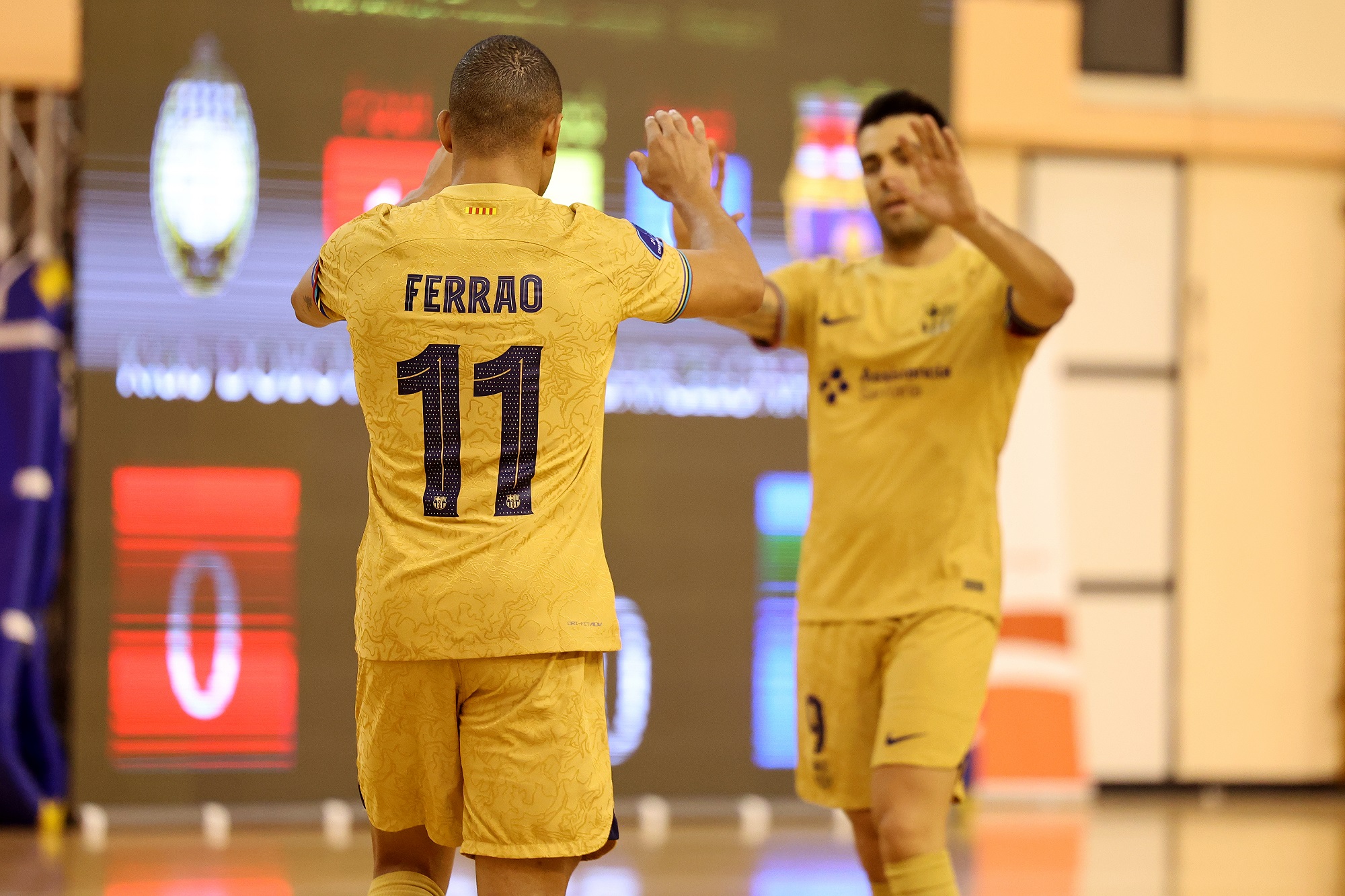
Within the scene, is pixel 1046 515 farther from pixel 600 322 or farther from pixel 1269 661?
pixel 600 322

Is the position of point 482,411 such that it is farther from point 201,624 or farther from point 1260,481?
point 1260,481

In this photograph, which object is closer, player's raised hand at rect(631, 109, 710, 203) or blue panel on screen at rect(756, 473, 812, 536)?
player's raised hand at rect(631, 109, 710, 203)

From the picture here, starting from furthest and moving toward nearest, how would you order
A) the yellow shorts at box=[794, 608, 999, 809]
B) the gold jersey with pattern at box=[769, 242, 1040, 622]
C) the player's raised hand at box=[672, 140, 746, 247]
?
1. the gold jersey with pattern at box=[769, 242, 1040, 622]
2. the yellow shorts at box=[794, 608, 999, 809]
3. the player's raised hand at box=[672, 140, 746, 247]

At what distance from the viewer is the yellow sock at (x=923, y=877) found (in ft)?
8.37

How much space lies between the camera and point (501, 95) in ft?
6.27

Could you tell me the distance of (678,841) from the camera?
202 inches

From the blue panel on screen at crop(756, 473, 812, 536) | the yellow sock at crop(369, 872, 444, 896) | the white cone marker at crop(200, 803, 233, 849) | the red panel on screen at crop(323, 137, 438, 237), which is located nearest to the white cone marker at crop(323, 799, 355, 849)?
the white cone marker at crop(200, 803, 233, 849)

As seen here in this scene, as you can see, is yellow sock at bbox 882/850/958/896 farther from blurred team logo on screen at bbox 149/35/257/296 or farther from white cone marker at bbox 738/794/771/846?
blurred team logo on screen at bbox 149/35/257/296

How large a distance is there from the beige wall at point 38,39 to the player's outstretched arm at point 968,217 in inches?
155

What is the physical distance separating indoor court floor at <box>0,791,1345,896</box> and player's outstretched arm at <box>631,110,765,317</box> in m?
2.73

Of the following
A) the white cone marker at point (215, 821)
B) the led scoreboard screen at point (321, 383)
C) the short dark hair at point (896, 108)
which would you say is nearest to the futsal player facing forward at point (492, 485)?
the short dark hair at point (896, 108)

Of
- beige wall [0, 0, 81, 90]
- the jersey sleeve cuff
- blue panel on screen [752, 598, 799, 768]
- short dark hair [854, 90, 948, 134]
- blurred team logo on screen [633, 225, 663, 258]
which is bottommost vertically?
blue panel on screen [752, 598, 799, 768]

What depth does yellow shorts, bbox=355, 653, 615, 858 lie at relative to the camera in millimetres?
1859

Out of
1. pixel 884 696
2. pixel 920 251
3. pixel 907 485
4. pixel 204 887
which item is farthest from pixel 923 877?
pixel 204 887
